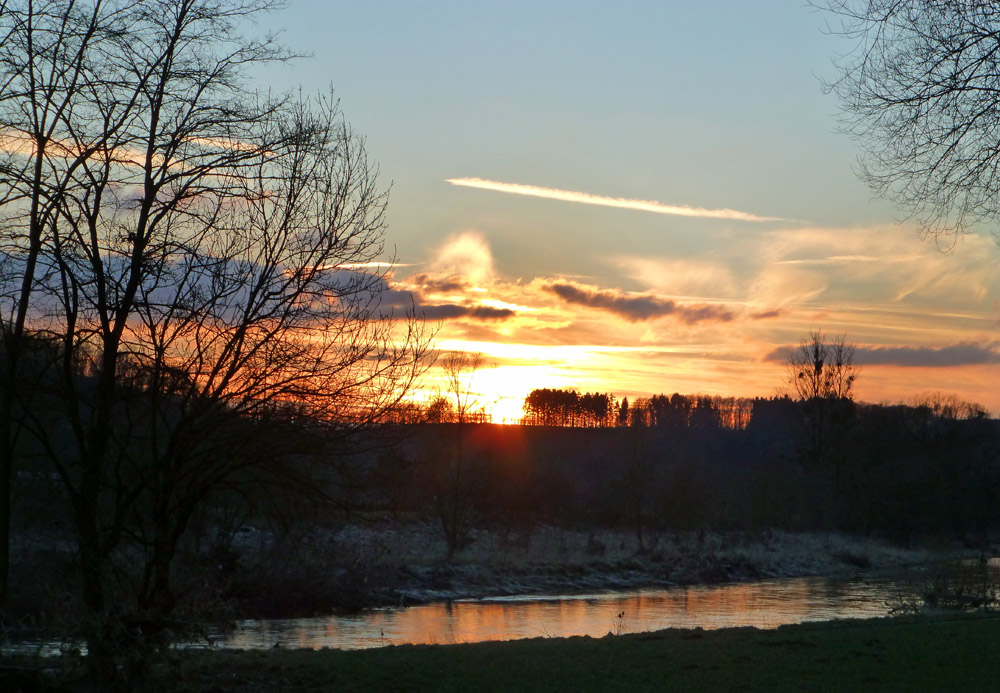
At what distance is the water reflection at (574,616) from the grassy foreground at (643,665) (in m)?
6.05

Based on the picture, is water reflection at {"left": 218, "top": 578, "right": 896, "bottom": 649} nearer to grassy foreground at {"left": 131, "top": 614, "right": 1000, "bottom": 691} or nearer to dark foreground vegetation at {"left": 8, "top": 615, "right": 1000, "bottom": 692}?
dark foreground vegetation at {"left": 8, "top": 615, "right": 1000, "bottom": 692}

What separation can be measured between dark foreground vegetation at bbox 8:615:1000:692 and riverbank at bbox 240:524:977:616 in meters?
12.1

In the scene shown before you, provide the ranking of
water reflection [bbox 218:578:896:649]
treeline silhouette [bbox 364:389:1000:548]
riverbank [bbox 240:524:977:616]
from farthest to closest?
treeline silhouette [bbox 364:389:1000:548]
riverbank [bbox 240:524:977:616]
water reflection [bbox 218:578:896:649]

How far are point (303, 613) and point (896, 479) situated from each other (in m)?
36.8

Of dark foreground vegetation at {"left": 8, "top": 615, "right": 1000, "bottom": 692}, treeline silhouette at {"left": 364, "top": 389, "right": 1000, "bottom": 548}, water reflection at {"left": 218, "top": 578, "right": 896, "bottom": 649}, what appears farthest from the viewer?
treeline silhouette at {"left": 364, "top": 389, "right": 1000, "bottom": 548}

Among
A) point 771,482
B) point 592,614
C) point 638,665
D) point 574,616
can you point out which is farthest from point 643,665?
point 771,482

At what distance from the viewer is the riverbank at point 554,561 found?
26.9m

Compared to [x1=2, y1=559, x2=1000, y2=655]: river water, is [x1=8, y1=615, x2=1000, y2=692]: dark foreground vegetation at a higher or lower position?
higher

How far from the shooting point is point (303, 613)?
939 inches

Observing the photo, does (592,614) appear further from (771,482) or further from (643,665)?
(771,482)

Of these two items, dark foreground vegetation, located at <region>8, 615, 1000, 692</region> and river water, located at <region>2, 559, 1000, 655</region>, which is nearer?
dark foreground vegetation, located at <region>8, 615, 1000, 692</region>

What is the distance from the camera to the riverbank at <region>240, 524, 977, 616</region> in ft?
88.2

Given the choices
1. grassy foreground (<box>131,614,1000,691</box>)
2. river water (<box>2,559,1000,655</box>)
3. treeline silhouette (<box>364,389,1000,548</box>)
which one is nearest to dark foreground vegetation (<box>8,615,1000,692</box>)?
grassy foreground (<box>131,614,1000,691</box>)

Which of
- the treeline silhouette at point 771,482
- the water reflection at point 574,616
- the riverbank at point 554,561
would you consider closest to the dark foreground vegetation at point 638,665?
the water reflection at point 574,616
